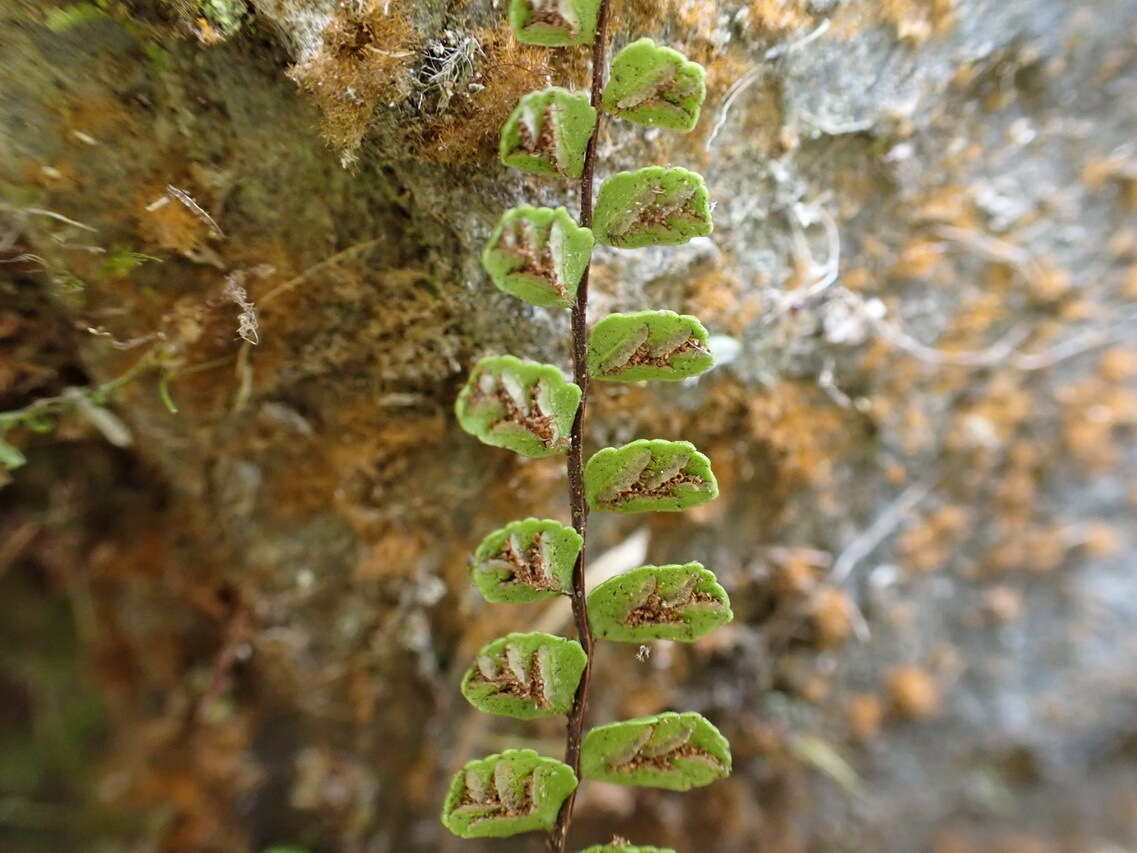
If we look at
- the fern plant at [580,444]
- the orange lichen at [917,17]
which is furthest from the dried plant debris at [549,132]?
the orange lichen at [917,17]

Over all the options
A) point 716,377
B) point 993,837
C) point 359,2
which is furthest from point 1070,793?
point 359,2

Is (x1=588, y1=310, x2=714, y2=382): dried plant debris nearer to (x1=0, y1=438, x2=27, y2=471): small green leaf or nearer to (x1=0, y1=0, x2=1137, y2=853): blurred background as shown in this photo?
(x1=0, y1=0, x2=1137, y2=853): blurred background

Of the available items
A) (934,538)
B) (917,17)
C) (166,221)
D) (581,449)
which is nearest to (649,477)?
(581,449)

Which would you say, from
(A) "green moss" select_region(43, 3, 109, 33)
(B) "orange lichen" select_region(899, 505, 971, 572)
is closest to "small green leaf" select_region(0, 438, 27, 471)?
(A) "green moss" select_region(43, 3, 109, 33)

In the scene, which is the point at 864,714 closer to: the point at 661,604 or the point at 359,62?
the point at 661,604

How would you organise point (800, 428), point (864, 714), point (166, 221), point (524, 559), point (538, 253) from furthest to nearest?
point (864, 714)
point (800, 428)
point (166, 221)
point (524, 559)
point (538, 253)

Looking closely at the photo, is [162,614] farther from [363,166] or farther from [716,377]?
[716,377]
